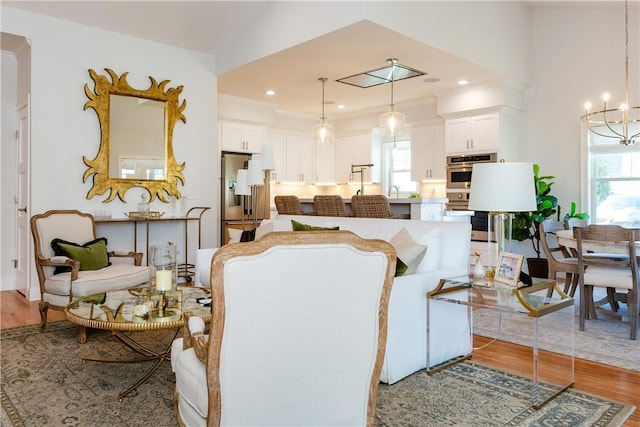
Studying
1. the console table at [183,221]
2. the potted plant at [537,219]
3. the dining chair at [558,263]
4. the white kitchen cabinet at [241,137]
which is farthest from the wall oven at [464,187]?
the console table at [183,221]

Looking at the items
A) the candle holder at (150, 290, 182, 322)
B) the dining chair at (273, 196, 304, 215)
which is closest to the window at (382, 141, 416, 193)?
the dining chair at (273, 196, 304, 215)

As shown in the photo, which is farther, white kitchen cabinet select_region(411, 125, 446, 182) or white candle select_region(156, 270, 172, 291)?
white kitchen cabinet select_region(411, 125, 446, 182)

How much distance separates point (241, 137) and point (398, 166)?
303 cm

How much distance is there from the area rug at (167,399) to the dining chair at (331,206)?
2.62 metres

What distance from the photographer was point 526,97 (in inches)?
267

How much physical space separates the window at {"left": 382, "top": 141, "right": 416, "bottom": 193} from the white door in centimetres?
581

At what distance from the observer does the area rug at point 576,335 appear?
2.99m

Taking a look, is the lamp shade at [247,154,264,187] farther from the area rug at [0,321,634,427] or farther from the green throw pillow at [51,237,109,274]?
the area rug at [0,321,634,427]

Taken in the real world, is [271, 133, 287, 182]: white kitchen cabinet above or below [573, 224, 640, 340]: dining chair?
above

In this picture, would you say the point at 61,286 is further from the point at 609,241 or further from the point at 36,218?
the point at 609,241

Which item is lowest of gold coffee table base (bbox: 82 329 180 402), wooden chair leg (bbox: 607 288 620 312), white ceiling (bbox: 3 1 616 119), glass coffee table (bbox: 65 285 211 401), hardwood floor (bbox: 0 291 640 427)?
hardwood floor (bbox: 0 291 640 427)

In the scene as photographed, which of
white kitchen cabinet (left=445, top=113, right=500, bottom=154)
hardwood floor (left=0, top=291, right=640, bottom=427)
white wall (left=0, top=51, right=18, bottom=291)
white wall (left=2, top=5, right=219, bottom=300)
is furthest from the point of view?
white kitchen cabinet (left=445, top=113, right=500, bottom=154)

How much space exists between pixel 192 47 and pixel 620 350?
554cm

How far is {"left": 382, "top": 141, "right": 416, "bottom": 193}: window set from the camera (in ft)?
27.9
